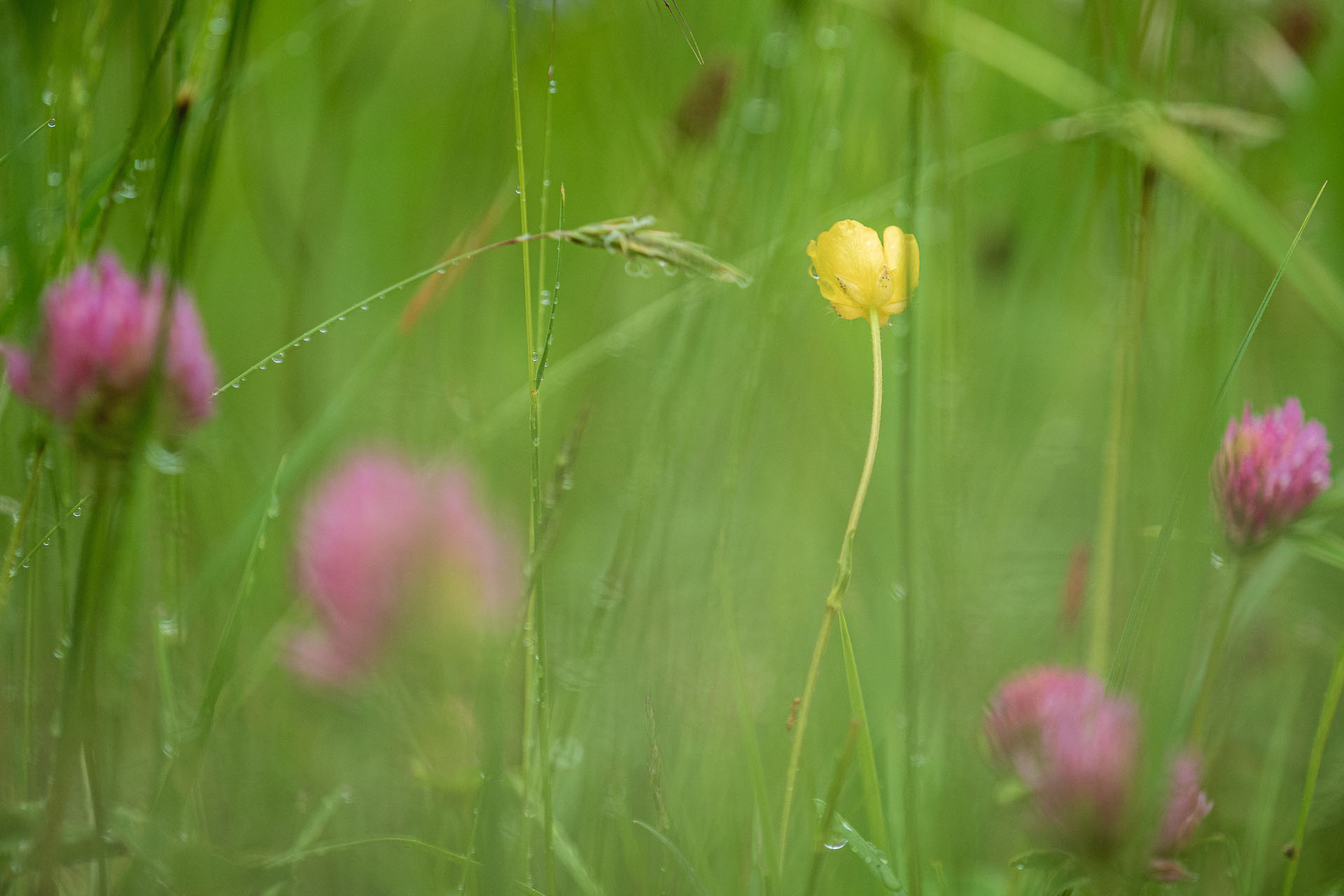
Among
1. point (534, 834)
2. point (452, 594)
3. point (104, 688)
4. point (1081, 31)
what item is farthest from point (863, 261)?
point (1081, 31)

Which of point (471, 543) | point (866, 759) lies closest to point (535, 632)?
point (471, 543)

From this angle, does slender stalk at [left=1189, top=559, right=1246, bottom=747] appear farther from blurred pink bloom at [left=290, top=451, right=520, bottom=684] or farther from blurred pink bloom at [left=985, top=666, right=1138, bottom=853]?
blurred pink bloom at [left=290, top=451, right=520, bottom=684]

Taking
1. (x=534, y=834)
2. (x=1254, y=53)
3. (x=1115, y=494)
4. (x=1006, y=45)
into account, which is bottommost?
(x=534, y=834)

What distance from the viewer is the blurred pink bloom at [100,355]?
1.45 feet

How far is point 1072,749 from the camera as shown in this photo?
1.59ft

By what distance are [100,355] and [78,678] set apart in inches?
6.4

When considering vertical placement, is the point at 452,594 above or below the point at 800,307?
below

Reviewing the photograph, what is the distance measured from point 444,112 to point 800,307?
29.9 inches

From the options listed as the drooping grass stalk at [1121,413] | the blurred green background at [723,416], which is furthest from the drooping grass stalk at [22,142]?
the drooping grass stalk at [1121,413]

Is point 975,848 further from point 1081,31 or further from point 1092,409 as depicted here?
point 1081,31

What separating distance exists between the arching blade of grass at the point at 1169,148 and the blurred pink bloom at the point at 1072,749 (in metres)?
0.40

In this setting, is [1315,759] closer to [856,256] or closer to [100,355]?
[856,256]

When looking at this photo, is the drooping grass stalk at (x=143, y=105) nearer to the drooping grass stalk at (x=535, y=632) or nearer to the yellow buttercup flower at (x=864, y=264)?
the drooping grass stalk at (x=535, y=632)

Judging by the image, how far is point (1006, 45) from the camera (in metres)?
0.87
